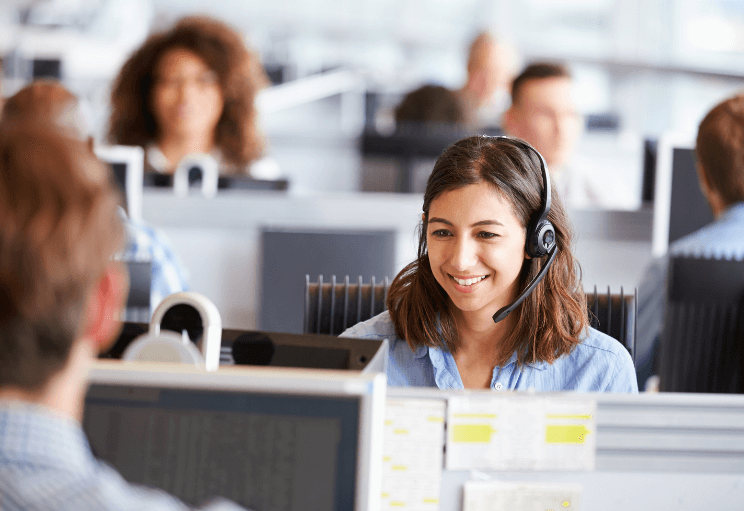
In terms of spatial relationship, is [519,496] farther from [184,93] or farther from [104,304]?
[184,93]

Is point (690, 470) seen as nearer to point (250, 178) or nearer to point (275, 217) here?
point (275, 217)

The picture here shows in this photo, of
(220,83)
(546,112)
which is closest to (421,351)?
(546,112)

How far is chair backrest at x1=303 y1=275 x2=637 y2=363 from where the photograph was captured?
127 cm

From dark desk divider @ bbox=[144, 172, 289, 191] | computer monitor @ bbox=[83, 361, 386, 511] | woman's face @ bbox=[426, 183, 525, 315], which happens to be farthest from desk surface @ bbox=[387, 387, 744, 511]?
dark desk divider @ bbox=[144, 172, 289, 191]

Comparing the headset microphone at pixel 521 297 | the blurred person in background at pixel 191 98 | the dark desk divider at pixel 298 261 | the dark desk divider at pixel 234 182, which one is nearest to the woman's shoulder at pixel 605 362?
the headset microphone at pixel 521 297

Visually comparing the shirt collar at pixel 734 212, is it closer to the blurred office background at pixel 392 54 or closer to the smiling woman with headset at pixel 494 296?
the smiling woman with headset at pixel 494 296

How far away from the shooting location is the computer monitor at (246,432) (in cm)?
65

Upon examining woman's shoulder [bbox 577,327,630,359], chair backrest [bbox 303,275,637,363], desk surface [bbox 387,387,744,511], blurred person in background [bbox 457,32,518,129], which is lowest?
desk surface [bbox 387,387,744,511]

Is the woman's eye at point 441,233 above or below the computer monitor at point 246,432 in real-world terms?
above

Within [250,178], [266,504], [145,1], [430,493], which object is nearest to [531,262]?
[430,493]

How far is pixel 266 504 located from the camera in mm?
667

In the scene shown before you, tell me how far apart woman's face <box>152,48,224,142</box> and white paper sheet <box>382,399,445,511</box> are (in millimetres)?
2075

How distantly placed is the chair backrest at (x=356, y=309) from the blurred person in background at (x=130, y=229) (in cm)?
49

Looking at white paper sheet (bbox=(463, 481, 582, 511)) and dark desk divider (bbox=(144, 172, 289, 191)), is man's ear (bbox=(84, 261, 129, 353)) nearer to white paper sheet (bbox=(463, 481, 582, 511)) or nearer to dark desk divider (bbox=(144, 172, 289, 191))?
white paper sheet (bbox=(463, 481, 582, 511))
